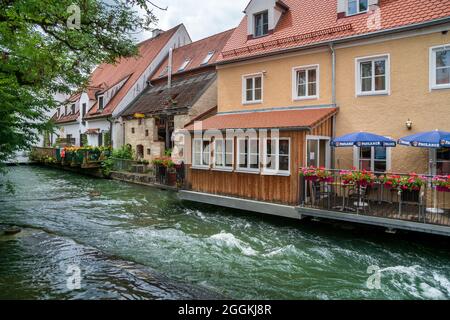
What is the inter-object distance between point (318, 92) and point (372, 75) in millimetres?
2118

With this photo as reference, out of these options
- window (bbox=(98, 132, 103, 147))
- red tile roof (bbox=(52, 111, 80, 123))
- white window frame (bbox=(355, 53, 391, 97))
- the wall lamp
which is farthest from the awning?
the wall lamp

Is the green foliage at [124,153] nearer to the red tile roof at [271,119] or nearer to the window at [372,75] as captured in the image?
the red tile roof at [271,119]

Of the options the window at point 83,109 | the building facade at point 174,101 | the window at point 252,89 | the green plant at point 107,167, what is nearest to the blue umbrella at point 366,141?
the window at point 252,89

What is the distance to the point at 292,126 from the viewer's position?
37.2 ft

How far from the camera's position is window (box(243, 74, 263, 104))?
1556 cm

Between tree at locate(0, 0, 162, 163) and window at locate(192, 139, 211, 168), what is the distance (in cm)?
560

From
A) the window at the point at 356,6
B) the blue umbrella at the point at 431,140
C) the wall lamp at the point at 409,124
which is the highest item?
the window at the point at 356,6

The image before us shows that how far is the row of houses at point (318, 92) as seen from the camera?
10828 millimetres

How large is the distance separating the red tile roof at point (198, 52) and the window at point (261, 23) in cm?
667

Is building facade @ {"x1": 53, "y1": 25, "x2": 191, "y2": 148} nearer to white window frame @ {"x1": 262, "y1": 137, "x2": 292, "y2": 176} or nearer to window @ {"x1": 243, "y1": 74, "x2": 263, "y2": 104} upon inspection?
window @ {"x1": 243, "y1": 74, "x2": 263, "y2": 104}

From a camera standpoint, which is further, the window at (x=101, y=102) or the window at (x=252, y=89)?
the window at (x=101, y=102)

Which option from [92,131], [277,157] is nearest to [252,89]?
[277,157]

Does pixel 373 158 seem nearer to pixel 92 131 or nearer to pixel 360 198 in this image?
pixel 360 198

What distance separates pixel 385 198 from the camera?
37.1ft
